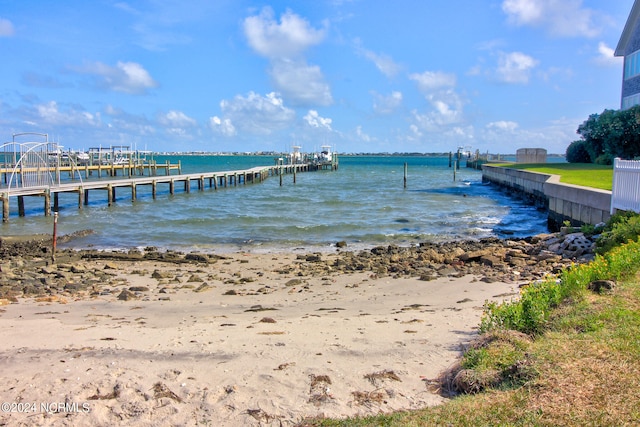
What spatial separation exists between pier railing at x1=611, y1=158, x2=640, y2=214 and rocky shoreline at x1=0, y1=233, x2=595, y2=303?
1211mm

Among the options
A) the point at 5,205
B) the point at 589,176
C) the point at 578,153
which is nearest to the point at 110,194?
the point at 5,205

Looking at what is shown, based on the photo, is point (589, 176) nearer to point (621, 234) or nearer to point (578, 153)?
point (621, 234)

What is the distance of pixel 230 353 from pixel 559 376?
3703 millimetres

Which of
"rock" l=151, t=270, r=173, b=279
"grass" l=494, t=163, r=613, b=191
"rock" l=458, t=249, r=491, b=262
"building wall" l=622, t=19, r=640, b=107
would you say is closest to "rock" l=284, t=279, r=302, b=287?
"rock" l=151, t=270, r=173, b=279

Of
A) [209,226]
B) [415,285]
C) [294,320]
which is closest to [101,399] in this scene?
[294,320]

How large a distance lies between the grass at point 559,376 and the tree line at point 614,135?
82.3 ft

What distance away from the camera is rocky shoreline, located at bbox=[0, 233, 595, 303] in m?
11.7

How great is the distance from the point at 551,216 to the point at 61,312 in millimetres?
19012

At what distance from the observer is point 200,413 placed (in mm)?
4672

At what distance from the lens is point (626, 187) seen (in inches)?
497

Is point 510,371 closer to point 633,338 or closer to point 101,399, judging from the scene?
point 633,338

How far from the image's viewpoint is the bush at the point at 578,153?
138ft

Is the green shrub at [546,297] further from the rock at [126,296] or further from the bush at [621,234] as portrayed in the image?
the rock at [126,296]

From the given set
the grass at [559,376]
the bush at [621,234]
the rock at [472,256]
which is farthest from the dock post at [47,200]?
the grass at [559,376]
